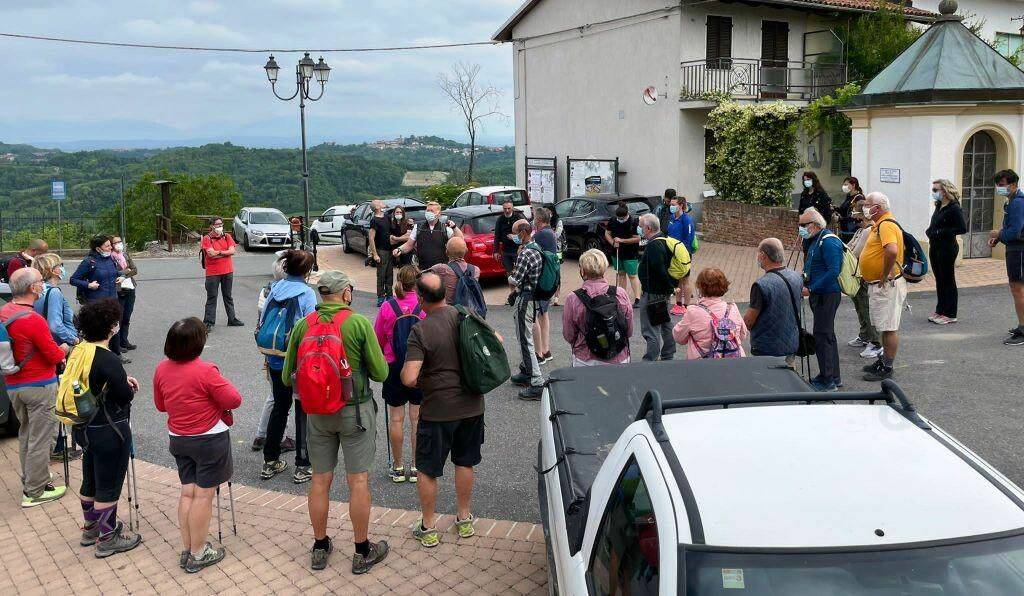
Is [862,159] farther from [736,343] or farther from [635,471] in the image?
[635,471]

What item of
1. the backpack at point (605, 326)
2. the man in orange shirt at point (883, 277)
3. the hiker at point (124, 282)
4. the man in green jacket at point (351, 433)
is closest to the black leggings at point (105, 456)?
the man in green jacket at point (351, 433)

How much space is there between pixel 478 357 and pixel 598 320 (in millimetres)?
1839

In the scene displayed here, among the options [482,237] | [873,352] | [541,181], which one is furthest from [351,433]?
[541,181]

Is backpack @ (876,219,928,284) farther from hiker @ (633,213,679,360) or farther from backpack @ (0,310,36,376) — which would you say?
backpack @ (0,310,36,376)

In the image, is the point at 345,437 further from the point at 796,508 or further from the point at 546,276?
the point at 546,276

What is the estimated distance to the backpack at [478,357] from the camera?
5.58m

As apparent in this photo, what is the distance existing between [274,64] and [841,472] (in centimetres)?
2315

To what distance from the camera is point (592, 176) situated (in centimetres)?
2692

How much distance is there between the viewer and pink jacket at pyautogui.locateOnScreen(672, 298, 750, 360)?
6.93m

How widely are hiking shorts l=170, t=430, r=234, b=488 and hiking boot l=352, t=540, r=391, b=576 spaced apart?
0.98 m

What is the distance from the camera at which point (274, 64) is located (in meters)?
23.8

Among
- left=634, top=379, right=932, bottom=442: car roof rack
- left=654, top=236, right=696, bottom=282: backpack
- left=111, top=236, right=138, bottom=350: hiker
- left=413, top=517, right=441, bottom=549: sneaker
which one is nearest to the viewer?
left=634, top=379, right=932, bottom=442: car roof rack

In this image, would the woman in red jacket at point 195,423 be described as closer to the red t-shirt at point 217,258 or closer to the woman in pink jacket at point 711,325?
the woman in pink jacket at point 711,325

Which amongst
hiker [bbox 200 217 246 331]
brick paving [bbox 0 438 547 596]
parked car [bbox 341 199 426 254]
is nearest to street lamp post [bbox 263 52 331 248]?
parked car [bbox 341 199 426 254]
